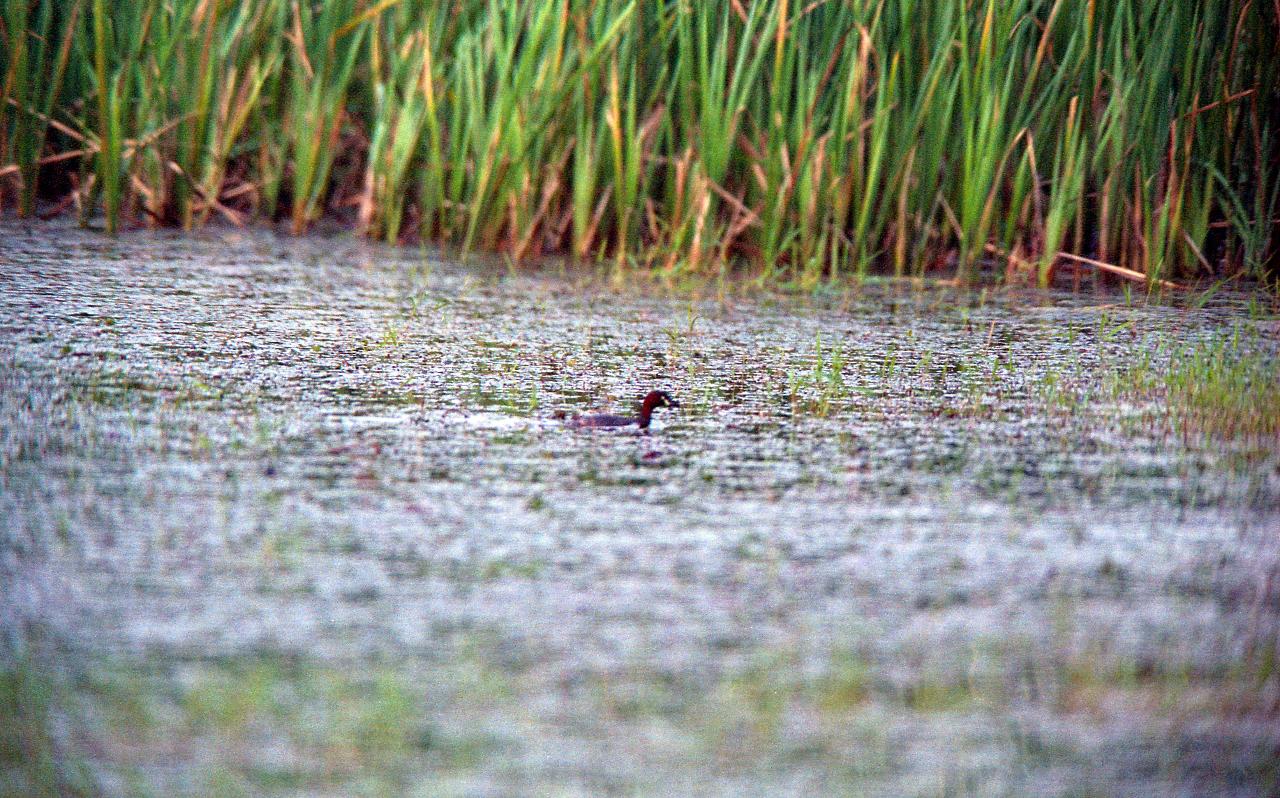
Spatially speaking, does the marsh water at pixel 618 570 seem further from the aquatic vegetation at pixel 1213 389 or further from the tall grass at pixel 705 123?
the tall grass at pixel 705 123

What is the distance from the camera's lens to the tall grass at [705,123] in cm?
403

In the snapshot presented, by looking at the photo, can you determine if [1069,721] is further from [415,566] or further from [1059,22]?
[1059,22]

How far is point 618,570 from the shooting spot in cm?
176

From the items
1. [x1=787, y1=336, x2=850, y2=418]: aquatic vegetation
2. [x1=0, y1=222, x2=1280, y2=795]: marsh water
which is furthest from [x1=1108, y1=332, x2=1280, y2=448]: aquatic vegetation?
[x1=787, y1=336, x2=850, y2=418]: aquatic vegetation

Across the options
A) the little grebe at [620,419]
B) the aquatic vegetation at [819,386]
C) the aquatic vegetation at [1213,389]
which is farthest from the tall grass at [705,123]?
the little grebe at [620,419]

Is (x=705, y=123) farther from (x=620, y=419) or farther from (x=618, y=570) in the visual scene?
(x=618, y=570)

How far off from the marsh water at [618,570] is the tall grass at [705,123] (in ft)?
3.35

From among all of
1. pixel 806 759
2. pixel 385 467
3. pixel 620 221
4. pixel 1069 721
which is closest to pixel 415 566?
pixel 385 467

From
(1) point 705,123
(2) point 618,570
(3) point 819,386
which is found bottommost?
(2) point 618,570

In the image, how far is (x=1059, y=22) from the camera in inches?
163

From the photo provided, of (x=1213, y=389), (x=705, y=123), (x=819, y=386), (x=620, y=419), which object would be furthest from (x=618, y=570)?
(x=705, y=123)

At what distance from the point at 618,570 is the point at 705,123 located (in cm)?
256

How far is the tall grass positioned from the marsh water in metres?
1.02

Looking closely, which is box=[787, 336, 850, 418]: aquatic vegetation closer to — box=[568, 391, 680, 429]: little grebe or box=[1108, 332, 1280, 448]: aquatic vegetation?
box=[568, 391, 680, 429]: little grebe
